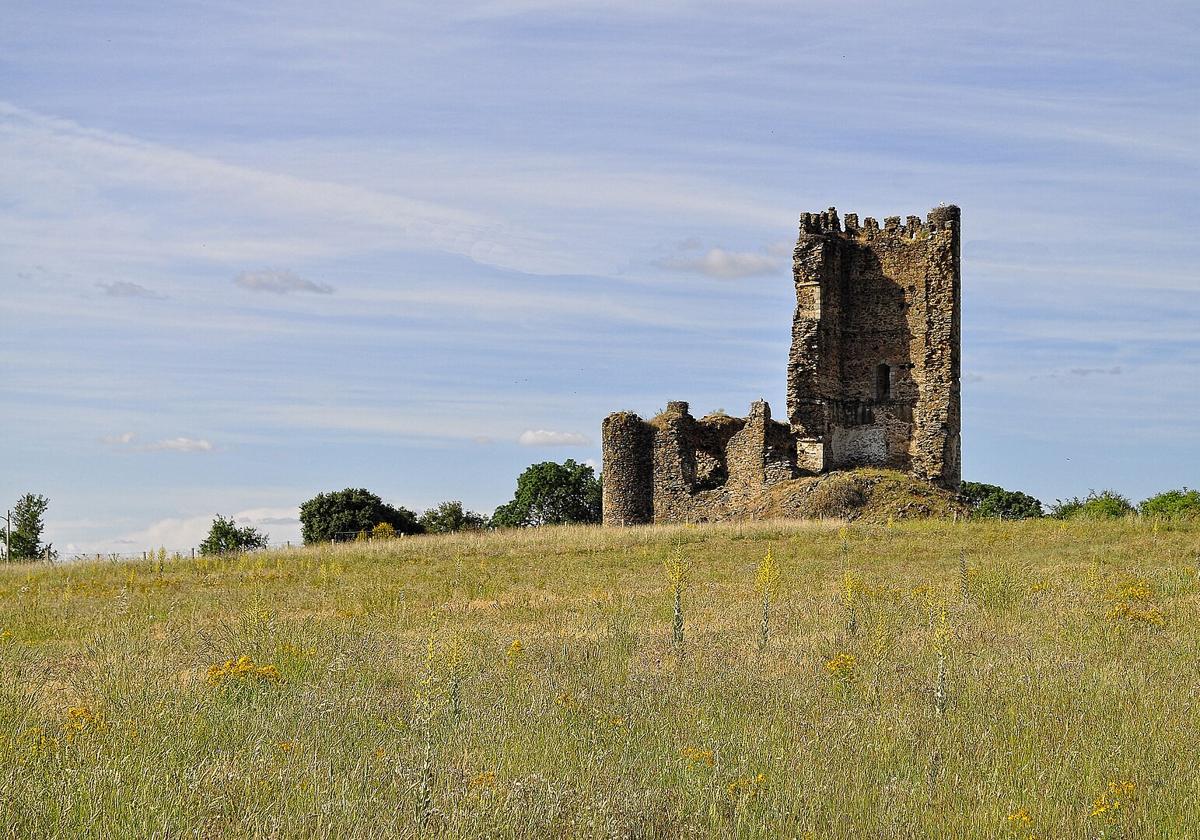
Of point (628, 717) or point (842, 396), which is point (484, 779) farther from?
point (842, 396)

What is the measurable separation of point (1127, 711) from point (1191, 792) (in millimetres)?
2167

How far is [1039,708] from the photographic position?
10234 mm

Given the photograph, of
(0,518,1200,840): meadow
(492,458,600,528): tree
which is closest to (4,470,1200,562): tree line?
(492,458,600,528): tree

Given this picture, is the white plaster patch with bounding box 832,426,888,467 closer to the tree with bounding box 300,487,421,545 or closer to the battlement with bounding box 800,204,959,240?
the battlement with bounding box 800,204,959,240

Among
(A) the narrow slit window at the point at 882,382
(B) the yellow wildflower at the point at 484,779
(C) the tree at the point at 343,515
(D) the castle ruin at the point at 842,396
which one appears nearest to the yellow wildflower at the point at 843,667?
(B) the yellow wildflower at the point at 484,779

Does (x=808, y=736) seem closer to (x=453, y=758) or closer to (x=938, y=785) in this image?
(x=938, y=785)

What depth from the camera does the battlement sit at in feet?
142

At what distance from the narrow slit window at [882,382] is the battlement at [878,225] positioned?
487 cm

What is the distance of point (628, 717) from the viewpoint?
9.52 meters

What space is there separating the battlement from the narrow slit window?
4.87m

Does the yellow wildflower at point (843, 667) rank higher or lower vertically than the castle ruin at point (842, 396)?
lower

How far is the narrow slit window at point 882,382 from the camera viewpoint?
4381 centimetres

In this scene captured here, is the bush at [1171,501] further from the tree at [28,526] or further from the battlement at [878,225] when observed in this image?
the tree at [28,526]

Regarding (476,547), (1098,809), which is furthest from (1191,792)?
(476,547)
